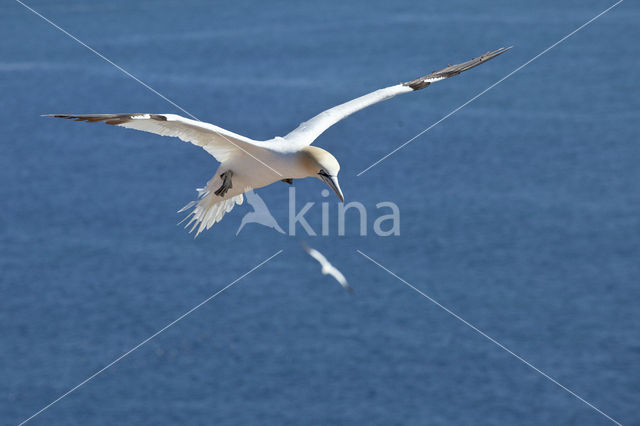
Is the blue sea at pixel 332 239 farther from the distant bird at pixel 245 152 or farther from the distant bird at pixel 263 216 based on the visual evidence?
the distant bird at pixel 245 152

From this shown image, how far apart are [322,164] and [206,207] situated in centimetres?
201

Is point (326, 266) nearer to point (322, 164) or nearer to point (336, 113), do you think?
point (322, 164)

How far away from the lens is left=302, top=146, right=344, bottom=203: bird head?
8.83m

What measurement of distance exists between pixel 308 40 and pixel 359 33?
262cm

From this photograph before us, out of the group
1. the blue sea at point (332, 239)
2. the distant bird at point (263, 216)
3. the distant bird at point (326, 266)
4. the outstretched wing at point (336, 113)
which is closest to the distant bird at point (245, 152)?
the outstretched wing at point (336, 113)

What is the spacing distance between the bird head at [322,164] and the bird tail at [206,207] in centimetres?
136

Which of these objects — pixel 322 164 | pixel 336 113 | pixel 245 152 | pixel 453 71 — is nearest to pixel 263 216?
pixel 453 71

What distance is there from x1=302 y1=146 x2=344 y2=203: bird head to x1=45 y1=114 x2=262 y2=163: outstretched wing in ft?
1.50

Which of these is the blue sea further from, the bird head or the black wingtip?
the bird head

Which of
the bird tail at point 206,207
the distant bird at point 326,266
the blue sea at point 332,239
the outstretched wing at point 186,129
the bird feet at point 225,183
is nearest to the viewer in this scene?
the distant bird at point 326,266

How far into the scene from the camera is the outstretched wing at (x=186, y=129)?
855 cm

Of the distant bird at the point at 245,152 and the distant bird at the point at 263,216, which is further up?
the distant bird at the point at 245,152

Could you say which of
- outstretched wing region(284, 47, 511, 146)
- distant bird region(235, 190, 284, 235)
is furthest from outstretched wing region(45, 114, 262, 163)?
distant bird region(235, 190, 284, 235)

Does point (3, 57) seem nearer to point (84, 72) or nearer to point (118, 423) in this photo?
point (84, 72)
